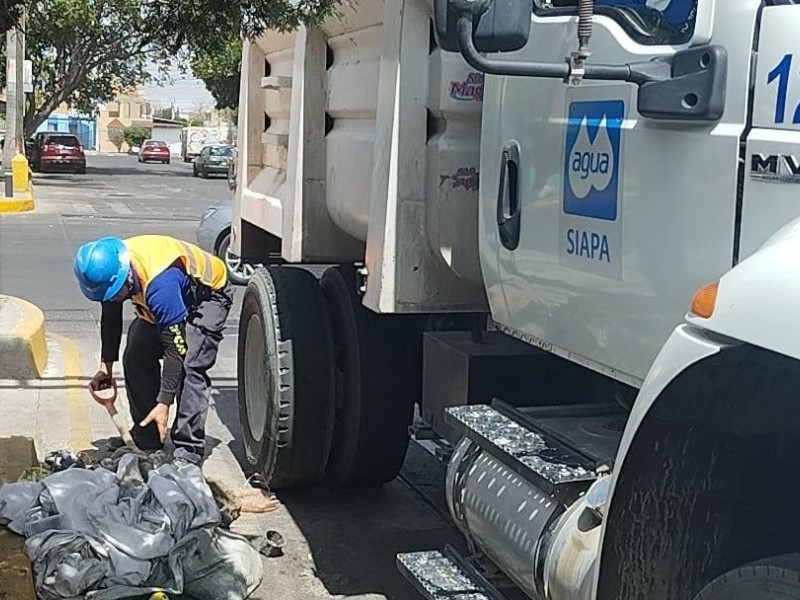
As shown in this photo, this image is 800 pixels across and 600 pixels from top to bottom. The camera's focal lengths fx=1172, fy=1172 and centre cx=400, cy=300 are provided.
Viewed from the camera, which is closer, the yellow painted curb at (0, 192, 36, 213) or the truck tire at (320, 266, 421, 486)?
the truck tire at (320, 266, 421, 486)

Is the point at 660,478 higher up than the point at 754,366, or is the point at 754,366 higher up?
the point at 754,366

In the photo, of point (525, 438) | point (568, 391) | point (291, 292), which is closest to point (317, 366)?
point (291, 292)

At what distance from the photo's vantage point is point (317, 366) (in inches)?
204

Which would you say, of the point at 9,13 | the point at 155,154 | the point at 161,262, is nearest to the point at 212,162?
the point at 155,154

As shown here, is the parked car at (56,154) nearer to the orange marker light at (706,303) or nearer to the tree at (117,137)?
the orange marker light at (706,303)

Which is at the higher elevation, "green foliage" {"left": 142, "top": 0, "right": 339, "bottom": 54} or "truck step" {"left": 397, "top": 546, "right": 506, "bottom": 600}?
"green foliage" {"left": 142, "top": 0, "right": 339, "bottom": 54}

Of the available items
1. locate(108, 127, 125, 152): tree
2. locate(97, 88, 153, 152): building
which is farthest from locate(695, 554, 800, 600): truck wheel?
locate(108, 127, 125, 152): tree

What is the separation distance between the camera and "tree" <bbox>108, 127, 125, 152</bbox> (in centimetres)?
8906

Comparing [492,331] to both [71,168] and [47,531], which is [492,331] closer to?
[47,531]

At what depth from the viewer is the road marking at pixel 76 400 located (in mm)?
6465

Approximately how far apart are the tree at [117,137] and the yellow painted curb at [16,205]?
67016 millimetres

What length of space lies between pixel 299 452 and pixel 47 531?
1.25m

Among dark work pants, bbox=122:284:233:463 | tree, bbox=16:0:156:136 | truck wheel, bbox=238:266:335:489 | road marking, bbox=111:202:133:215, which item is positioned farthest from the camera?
tree, bbox=16:0:156:136

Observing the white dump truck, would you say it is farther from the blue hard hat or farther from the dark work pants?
the blue hard hat
